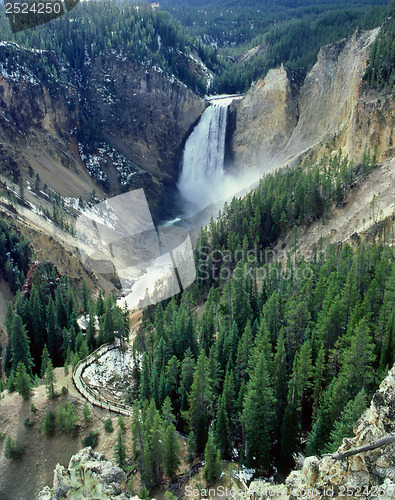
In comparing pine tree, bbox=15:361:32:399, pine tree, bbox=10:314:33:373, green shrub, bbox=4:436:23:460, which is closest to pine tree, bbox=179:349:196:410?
pine tree, bbox=15:361:32:399

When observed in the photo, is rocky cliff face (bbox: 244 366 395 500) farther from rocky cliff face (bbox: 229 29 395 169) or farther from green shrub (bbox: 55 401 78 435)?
rocky cliff face (bbox: 229 29 395 169)

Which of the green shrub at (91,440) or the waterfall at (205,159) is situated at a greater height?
the green shrub at (91,440)

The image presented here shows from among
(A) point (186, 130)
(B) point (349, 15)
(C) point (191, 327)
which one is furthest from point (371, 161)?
(B) point (349, 15)

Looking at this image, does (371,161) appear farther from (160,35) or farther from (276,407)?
(160,35)

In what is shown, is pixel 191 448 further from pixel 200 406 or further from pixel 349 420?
pixel 349 420

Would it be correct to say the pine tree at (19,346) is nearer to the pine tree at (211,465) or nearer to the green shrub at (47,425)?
the green shrub at (47,425)

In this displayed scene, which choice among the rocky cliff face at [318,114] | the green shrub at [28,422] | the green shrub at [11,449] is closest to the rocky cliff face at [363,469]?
the green shrub at [11,449]
